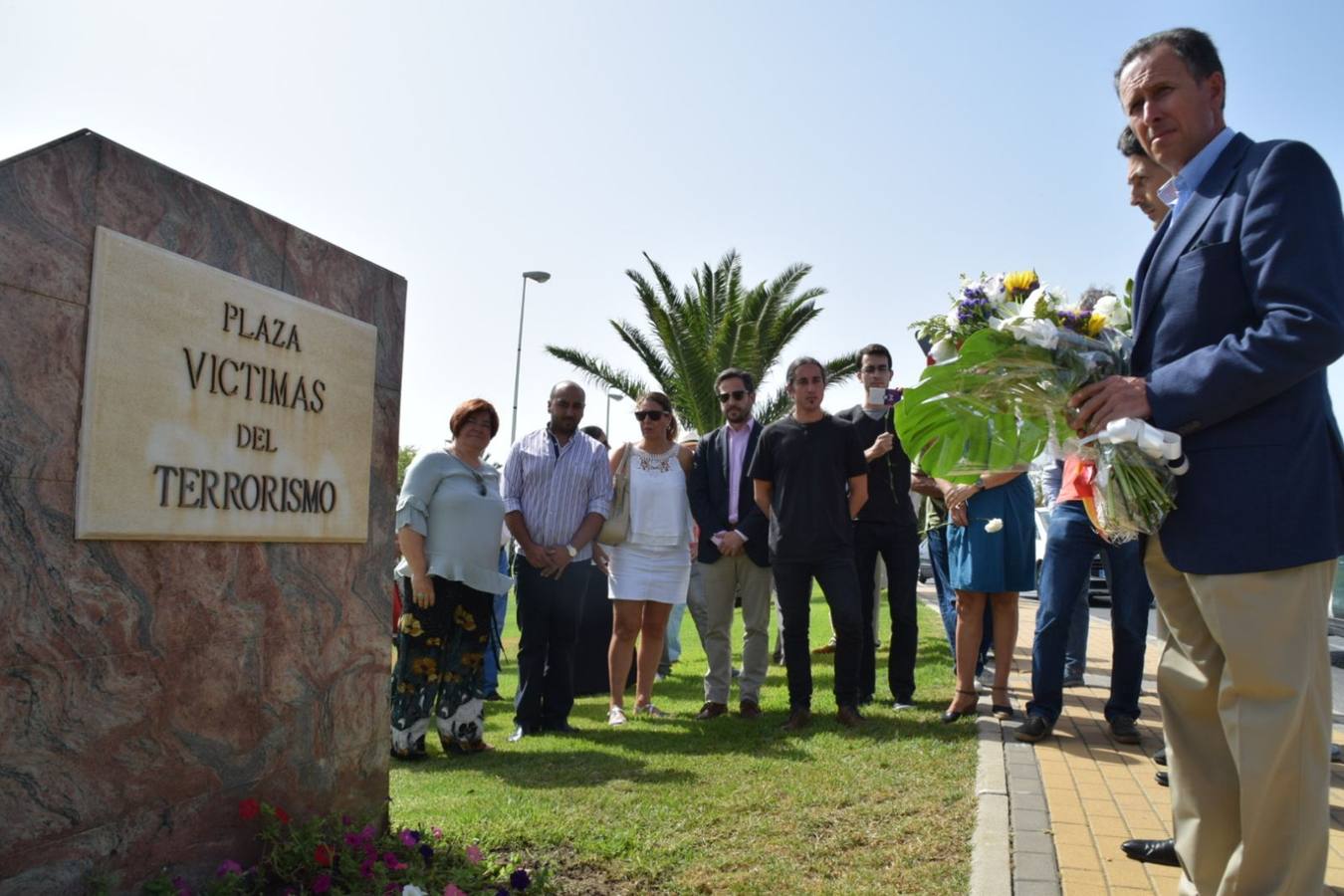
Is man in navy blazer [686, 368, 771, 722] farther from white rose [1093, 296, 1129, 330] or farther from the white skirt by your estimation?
white rose [1093, 296, 1129, 330]

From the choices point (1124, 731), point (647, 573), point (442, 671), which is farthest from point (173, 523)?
point (1124, 731)

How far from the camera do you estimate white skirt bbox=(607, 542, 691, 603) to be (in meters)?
6.41

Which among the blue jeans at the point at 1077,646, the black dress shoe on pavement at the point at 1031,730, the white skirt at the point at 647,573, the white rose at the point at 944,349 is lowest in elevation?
the black dress shoe on pavement at the point at 1031,730

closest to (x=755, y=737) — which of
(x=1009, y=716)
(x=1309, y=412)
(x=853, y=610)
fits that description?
(x=853, y=610)

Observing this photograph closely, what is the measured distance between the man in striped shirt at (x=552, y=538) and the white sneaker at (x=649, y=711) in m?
0.55

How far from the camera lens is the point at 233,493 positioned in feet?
9.81

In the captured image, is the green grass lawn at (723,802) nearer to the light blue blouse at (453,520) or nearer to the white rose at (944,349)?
the light blue blouse at (453,520)

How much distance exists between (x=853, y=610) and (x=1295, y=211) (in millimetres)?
3849

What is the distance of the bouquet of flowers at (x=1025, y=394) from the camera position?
260 cm

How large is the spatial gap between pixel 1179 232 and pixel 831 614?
11.8 ft

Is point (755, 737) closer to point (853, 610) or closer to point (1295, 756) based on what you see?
point (853, 610)

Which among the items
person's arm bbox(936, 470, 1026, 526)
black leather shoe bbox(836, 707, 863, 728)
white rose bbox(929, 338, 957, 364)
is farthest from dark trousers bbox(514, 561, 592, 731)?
white rose bbox(929, 338, 957, 364)

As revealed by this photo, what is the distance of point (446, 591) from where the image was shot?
5547mm

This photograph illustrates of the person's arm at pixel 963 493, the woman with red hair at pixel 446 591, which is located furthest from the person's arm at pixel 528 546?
the person's arm at pixel 963 493
